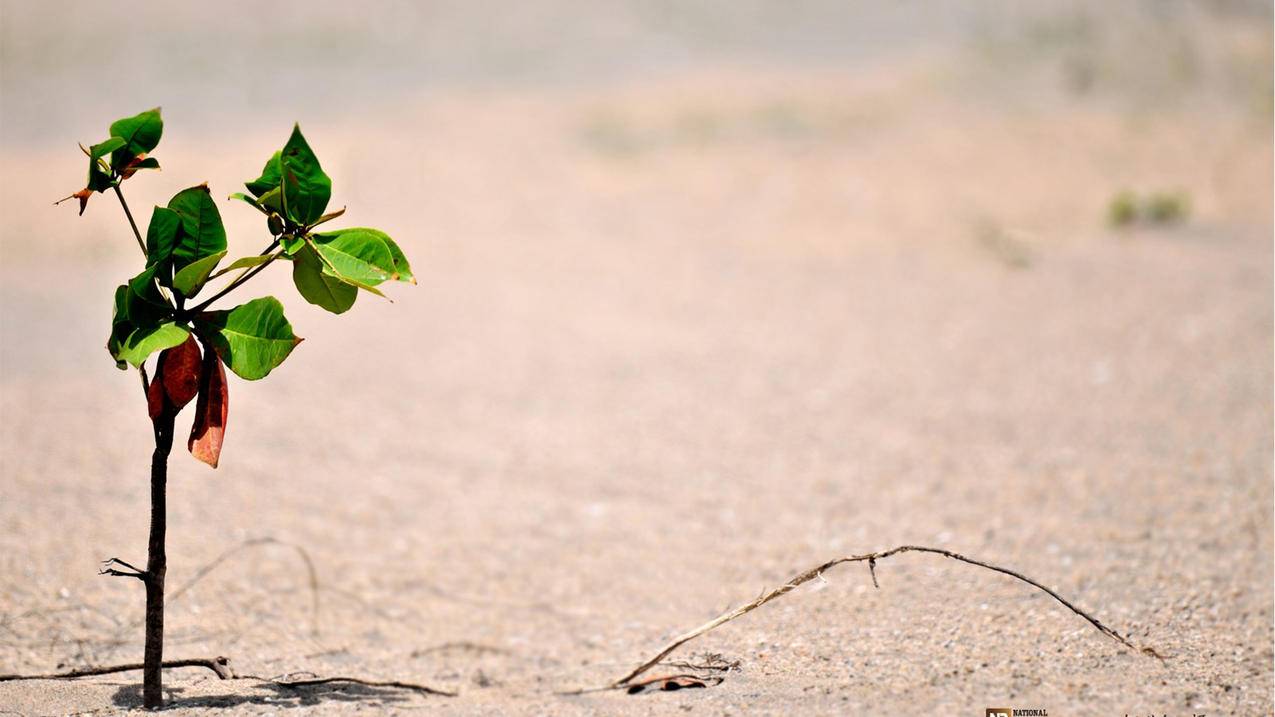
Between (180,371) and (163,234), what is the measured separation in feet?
0.80

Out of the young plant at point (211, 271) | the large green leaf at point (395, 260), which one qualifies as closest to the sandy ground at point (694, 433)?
the young plant at point (211, 271)

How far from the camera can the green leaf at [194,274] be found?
1851 millimetres

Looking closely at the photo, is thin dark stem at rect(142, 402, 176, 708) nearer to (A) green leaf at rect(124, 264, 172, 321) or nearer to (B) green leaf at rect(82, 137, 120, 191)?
(A) green leaf at rect(124, 264, 172, 321)

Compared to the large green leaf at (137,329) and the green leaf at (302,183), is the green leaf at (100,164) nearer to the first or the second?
the large green leaf at (137,329)

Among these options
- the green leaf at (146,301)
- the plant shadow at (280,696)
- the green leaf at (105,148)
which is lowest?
the plant shadow at (280,696)

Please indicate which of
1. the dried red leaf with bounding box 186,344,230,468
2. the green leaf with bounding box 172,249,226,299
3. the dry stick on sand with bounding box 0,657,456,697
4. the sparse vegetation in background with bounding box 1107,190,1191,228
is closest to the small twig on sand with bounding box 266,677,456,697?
the dry stick on sand with bounding box 0,657,456,697

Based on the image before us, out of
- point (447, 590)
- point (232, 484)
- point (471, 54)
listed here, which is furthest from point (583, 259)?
point (471, 54)

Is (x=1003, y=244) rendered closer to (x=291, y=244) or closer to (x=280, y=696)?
(x=280, y=696)

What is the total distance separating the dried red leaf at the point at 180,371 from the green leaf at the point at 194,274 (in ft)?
0.29

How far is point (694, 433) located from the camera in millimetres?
4781

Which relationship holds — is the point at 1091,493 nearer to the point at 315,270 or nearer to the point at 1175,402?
the point at 1175,402

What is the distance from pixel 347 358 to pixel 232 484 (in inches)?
64.7

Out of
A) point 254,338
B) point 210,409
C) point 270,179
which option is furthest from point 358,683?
point 270,179

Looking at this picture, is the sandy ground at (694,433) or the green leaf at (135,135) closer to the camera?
the green leaf at (135,135)
